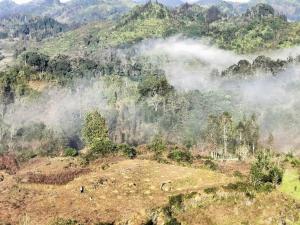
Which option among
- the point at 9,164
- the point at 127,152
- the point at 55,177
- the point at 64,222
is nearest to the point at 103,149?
the point at 127,152

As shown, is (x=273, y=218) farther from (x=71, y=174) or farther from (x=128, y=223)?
(x=71, y=174)

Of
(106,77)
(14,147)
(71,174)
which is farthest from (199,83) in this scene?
(71,174)

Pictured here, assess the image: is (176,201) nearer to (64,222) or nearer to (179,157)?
(64,222)

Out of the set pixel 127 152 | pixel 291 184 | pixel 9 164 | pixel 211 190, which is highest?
pixel 211 190

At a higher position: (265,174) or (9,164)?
(265,174)

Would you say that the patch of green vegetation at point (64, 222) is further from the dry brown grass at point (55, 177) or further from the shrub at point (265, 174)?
the shrub at point (265, 174)

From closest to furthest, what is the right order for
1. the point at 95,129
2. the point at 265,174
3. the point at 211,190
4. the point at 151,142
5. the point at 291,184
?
the point at 211,190
the point at 291,184
the point at 265,174
the point at 95,129
the point at 151,142

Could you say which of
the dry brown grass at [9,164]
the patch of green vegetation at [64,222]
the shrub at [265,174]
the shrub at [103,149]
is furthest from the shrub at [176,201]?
the dry brown grass at [9,164]

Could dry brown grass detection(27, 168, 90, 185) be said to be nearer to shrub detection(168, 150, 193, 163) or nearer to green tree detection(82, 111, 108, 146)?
shrub detection(168, 150, 193, 163)
